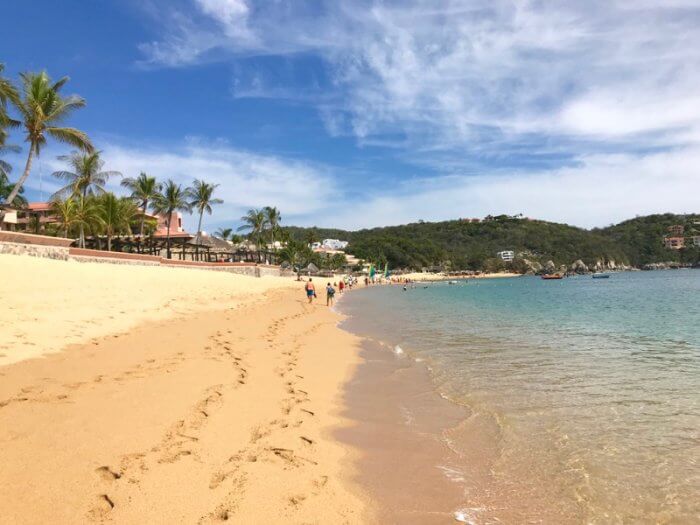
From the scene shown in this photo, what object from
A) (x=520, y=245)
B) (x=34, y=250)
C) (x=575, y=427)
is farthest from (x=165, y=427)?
(x=520, y=245)

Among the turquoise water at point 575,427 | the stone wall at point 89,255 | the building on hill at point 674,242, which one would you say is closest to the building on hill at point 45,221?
the stone wall at point 89,255

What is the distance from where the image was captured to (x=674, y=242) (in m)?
166

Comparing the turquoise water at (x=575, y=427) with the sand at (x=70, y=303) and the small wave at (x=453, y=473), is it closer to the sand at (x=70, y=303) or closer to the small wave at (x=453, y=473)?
the small wave at (x=453, y=473)

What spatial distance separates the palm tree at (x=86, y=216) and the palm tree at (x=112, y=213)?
0.50 meters

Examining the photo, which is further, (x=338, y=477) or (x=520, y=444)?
(x=520, y=444)

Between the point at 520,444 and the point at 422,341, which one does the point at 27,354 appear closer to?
the point at 520,444

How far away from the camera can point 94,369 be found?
669cm

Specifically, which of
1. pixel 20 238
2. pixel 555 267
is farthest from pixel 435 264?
pixel 20 238

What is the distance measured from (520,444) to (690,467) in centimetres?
163

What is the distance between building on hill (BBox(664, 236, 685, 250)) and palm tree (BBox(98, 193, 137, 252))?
191140 millimetres

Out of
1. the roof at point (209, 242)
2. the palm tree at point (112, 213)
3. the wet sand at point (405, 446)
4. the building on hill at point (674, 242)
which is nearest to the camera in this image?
the wet sand at point (405, 446)

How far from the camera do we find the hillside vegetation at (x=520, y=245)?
141875 mm

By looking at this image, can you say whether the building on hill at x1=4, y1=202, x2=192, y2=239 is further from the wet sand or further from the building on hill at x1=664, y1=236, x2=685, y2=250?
the building on hill at x1=664, y1=236, x2=685, y2=250

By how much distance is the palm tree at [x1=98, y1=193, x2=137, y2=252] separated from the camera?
128ft
